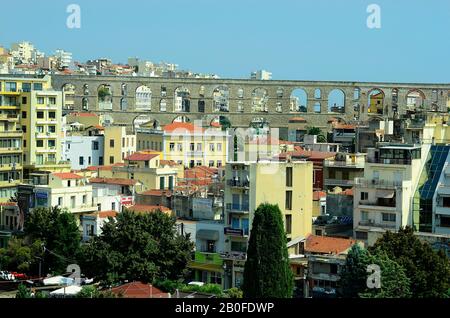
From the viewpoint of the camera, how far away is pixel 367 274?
1029 centimetres

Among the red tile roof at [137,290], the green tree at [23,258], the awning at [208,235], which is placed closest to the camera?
the red tile roof at [137,290]

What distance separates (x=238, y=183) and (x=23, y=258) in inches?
120

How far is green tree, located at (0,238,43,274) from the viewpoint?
13918 millimetres

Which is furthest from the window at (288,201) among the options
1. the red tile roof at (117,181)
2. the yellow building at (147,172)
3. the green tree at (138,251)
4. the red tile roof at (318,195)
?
the red tile roof at (117,181)

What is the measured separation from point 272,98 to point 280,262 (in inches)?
1311

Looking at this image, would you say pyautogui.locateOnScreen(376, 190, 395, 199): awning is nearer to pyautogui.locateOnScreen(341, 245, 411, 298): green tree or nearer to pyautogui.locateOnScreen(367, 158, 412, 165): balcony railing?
pyautogui.locateOnScreen(367, 158, 412, 165): balcony railing

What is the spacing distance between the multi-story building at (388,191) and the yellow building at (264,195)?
0.71m

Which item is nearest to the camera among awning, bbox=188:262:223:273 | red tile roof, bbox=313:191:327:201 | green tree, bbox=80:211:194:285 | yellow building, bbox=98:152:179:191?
green tree, bbox=80:211:194:285

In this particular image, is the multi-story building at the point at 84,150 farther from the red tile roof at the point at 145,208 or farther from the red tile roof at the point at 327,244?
the red tile roof at the point at 327,244

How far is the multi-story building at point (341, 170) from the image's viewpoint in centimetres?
1744

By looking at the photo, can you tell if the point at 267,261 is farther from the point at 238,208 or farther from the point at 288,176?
the point at 288,176

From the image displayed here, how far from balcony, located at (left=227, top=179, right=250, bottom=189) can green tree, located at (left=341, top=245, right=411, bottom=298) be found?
2869 millimetres

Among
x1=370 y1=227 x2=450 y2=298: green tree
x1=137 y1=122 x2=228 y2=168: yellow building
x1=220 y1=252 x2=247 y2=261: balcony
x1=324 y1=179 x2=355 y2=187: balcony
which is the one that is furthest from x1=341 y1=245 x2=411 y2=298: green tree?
x1=137 y1=122 x2=228 y2=168: yellow building

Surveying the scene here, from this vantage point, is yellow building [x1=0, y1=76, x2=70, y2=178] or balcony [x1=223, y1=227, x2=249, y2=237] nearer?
balcony [x1=223, y1=227, x2=249, y2=237]
